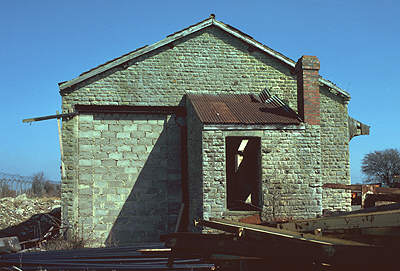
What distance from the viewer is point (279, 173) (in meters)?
11.3

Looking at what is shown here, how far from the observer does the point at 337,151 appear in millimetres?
14320

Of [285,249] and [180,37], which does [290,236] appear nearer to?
[285,249]

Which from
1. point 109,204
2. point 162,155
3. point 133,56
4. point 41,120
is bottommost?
point 109,204

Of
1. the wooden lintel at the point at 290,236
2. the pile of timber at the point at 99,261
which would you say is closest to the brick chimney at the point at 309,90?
the pile of timber at the point at 99,261

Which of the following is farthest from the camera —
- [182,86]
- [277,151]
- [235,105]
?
[182,86]

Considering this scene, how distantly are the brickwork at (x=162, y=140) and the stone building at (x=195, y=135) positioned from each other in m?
0.03

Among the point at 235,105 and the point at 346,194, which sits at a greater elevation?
the point at 235,105

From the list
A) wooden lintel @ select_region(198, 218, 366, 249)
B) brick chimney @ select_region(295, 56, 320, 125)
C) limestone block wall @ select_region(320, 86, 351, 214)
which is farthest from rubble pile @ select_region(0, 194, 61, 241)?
wooden lintel @ select_region(198, 218, 366, 249)

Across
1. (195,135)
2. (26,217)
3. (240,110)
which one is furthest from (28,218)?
(240,110)

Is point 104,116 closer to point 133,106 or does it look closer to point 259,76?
point 133,106

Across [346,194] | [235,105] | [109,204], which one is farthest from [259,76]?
[109,204]

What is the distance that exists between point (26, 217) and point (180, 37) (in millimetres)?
13025

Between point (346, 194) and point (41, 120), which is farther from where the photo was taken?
point (346, 194)

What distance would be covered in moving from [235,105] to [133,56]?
393 centimetres
